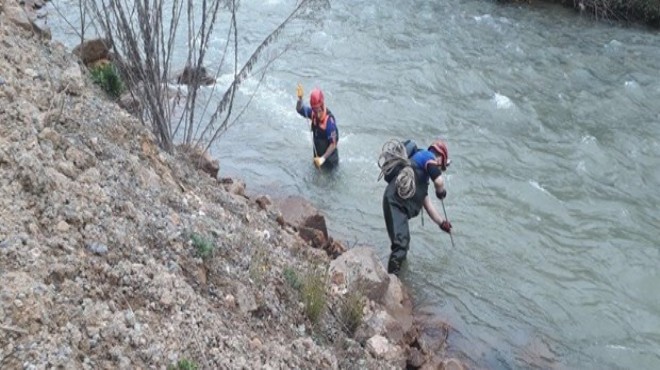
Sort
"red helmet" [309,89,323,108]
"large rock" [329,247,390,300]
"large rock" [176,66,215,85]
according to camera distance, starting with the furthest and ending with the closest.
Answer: "red helmet" [309,89,323,108]
"large rock" [176,66,215,85]
"large rock" [329,247,390,300]

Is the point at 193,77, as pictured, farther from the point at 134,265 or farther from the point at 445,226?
the point at 134,265

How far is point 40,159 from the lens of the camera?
4184 mm

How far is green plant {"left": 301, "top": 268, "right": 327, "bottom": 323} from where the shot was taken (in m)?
4.94

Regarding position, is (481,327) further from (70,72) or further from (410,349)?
(70,72)

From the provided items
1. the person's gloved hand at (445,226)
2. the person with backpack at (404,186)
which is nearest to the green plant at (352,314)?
the person with backpack at (404,186)

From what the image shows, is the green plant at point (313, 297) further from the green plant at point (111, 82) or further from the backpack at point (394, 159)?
the green plant at point (111, 82)

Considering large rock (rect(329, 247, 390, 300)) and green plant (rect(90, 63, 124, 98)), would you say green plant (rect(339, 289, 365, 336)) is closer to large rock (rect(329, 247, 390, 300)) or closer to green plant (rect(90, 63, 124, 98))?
large rock (rect(329, 247, 390, 300))

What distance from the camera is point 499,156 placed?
402 inches

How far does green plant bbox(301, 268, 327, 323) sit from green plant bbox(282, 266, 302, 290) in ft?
0.24

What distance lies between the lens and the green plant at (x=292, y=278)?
515 centimetres

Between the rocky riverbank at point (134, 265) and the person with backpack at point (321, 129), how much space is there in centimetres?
287

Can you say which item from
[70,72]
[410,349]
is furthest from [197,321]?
[70,72]

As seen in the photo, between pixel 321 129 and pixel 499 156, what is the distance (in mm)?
2835

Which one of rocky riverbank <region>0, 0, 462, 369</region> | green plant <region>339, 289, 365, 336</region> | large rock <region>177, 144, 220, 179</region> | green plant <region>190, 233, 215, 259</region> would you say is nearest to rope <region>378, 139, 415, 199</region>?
rocky riverbank <region>0, 0, 462, 369</region>
